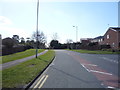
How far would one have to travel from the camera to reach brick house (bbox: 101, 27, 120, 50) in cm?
5259

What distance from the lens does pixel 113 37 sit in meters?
55.9

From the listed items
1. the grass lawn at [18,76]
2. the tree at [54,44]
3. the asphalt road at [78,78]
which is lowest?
the asphalt road at [78,78]

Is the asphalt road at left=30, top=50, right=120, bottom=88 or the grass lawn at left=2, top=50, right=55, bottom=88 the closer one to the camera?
the grass lawn at left=2, top=50, right=55, bottom=88

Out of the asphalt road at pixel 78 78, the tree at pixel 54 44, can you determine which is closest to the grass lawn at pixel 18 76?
the asphalt road at pixel 78 78

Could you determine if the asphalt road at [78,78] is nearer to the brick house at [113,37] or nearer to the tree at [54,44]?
the brick house at [113,37]

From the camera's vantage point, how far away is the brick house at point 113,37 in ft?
173

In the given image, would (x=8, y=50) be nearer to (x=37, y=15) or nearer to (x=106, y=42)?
(x=37, y=15)

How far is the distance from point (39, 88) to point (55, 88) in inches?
26.3

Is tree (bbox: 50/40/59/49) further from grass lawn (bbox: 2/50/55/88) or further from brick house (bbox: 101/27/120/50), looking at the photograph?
grass lawn (bbox: 2/50/55/88)

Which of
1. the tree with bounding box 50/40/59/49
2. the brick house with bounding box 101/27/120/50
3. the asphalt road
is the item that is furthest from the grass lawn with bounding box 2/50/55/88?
the tree with bounding box 50/40/59/49

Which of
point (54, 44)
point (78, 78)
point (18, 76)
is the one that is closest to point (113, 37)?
point (54, 44)

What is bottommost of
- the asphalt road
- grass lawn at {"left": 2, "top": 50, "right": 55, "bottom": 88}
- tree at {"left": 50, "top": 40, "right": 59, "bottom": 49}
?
the asphalt road

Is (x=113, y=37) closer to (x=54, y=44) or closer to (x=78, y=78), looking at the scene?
(x=54, y=44)

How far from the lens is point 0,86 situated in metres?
6.73
